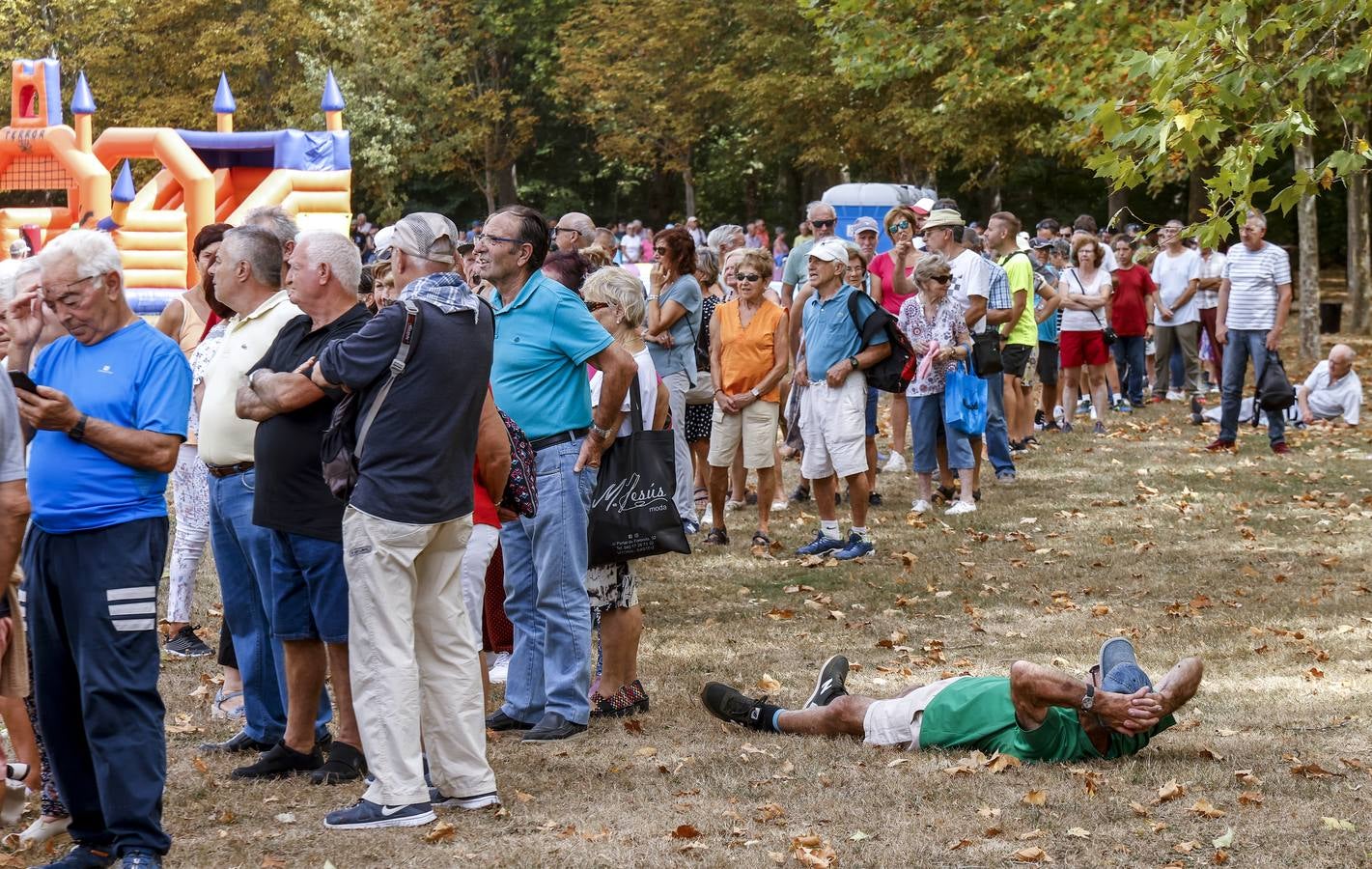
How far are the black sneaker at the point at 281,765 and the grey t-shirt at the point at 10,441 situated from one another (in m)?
2.01

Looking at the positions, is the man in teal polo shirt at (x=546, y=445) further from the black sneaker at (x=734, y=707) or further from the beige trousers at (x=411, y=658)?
the beige trousers at (x=411, y=658)

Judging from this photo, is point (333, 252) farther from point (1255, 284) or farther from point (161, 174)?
point (161, 174)

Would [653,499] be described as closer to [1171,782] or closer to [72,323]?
[1171,782]

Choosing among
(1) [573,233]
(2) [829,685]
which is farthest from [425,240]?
(1) [573,233]

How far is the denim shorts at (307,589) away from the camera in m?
5.75

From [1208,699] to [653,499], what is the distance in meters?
2.56

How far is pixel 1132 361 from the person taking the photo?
18.5 metres

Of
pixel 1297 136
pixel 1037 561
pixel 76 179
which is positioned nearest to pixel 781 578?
pixel 1037 561

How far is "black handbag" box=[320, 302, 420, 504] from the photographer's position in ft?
17.1

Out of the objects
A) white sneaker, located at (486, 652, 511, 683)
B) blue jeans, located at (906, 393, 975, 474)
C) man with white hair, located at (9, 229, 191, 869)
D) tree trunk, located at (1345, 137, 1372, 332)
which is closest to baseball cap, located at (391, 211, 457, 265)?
man with white hair, located at (9, 229, 191, 869)

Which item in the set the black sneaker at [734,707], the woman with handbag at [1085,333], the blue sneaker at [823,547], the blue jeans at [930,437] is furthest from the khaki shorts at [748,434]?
the woman with handbag at [1085,333]

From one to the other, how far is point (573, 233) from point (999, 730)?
4812mm

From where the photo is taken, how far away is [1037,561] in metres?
10.5

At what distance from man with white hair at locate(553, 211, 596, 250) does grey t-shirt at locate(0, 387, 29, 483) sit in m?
5.75
